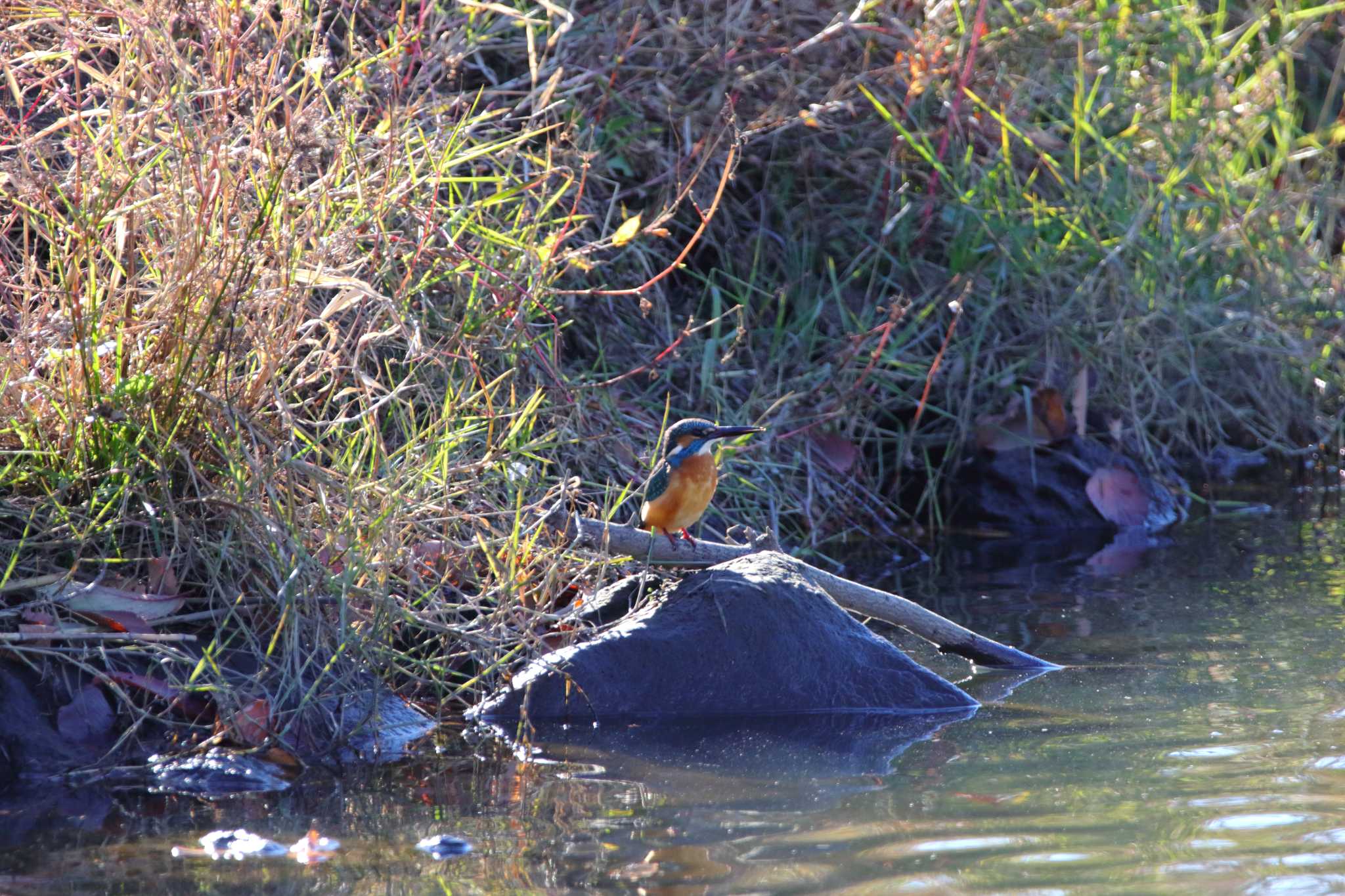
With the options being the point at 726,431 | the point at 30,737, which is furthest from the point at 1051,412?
the point at 30,737

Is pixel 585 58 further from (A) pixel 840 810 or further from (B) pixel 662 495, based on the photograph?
(A) pixel 840 810

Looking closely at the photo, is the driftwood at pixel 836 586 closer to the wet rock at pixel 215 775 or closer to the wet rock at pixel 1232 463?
the wet rock at pixel 215 775

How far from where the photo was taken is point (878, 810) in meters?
3.04

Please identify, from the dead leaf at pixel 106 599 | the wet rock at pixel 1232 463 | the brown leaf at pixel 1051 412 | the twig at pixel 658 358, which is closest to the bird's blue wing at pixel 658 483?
the twig at pixel 658 358

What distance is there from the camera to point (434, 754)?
3568 millimetres

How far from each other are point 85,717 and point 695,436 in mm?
1629

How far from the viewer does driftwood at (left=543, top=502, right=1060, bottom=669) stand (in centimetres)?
399

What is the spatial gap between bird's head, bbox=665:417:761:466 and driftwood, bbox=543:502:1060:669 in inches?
9.0

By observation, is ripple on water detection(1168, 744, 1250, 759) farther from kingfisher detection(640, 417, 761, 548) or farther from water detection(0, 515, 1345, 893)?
kingfisher detection(640, 417, 761, 548)

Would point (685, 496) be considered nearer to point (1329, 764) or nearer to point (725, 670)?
point (725, 670)

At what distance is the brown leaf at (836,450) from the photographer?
20.0ft

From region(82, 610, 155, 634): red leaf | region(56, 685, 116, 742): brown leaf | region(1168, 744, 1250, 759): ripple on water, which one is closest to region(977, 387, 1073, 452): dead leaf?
region(1168, 744, 1250, 759): ripple on water

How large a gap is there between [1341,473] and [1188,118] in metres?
1.82

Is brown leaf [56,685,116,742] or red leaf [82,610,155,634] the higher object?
red leaf [82,610,155,634]
